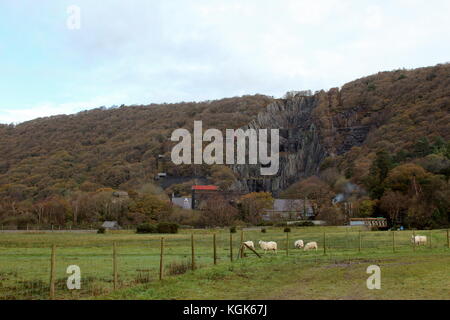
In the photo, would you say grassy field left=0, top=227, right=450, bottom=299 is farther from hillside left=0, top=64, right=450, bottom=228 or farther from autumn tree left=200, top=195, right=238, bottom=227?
hillside left=0, top=64, right=450, bottom=228

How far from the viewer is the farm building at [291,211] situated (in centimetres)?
10111

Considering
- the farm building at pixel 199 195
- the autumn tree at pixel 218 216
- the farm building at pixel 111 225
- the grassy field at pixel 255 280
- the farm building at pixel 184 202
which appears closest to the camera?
the grassy field at pixel 255 280

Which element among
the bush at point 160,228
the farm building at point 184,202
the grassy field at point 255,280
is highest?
the farm building at point 184,202

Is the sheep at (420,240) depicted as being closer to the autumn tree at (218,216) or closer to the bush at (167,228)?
the bush at (167,228)

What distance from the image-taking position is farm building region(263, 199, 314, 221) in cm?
10111

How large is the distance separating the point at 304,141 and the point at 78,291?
583 ft

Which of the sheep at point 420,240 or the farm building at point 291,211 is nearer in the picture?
the sheep at point 420,240

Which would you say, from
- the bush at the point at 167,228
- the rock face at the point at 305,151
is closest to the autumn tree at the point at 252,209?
the bush at the point at 167,228

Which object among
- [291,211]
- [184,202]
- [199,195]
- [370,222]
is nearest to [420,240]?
[370,222]

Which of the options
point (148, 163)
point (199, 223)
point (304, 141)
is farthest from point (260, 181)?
point (199, 223)

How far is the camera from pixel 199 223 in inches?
3612

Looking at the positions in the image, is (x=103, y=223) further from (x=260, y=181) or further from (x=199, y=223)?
(x=260, y=181)

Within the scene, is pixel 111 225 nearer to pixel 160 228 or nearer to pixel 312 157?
pixel 160 228

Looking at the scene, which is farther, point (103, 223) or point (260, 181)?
point (260, 181)
